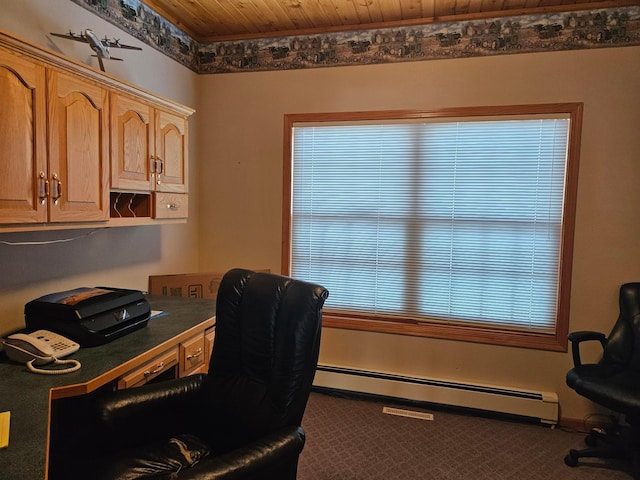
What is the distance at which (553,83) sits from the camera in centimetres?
275

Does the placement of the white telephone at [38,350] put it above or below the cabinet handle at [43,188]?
below

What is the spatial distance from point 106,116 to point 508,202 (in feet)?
8.32

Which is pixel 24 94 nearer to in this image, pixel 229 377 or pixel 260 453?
pixel 229 377

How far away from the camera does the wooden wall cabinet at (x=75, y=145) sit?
4.99 ft

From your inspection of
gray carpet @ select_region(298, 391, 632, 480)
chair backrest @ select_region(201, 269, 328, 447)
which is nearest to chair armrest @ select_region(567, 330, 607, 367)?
gray carpet @ select_region(298, 391, 632, 480)

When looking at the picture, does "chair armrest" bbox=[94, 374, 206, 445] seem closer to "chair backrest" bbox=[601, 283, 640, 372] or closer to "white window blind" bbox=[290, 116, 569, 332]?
"white window blind" bbox=[290, 116, 569, 332]

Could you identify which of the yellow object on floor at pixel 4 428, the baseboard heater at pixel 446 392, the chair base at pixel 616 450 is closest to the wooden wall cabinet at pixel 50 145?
the yellow object on floor at pixel 4 428

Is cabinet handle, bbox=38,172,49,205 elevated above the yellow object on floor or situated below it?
above

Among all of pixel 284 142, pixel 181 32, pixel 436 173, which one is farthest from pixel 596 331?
pixel 181 32

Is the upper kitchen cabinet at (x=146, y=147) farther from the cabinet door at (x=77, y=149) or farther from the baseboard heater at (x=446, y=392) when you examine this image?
the baseboard heater at (x=446, y=392)

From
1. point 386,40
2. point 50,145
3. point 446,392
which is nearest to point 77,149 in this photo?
point 50,145

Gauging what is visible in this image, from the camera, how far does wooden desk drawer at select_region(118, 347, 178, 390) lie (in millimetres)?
1659

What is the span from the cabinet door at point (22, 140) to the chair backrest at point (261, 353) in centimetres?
81

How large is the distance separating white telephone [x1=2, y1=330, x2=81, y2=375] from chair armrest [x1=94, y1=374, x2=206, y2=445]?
209 mm
